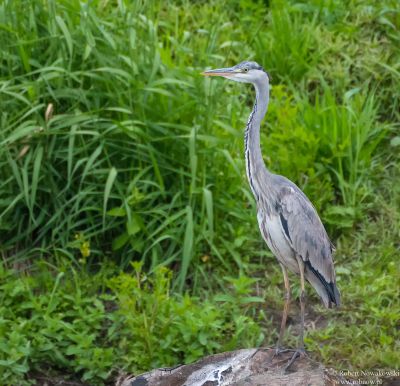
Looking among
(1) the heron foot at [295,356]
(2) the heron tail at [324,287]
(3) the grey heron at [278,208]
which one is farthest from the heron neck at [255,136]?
(1) the heron foot at [295,356]

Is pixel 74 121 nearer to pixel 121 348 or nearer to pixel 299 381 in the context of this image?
pixel 121 348

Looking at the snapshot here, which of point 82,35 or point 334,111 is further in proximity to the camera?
point 334,111

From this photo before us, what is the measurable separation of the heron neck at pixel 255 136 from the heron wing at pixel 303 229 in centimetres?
15

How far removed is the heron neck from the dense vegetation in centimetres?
105

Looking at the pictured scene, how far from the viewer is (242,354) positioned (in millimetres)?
4262

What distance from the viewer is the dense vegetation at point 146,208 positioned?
17.1 ft

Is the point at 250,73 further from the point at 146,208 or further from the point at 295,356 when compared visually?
the point at 146,208

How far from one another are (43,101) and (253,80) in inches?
71.3

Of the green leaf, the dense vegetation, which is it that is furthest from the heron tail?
the green leaf

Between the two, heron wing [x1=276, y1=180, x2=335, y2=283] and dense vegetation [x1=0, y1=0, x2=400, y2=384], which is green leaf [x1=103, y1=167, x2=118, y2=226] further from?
heron wing [x1=276, y1=180, x2=335, y2=283]

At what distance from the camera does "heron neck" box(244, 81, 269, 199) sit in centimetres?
429

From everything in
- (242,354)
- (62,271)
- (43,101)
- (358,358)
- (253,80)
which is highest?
(253,80)

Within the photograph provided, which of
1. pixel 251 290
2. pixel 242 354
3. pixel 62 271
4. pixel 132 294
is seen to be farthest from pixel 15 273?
pixel 242 354

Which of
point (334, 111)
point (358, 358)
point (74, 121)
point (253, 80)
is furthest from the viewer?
point (334, 111)
